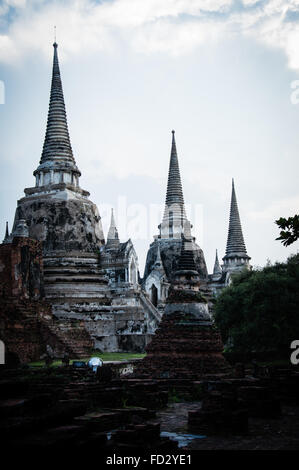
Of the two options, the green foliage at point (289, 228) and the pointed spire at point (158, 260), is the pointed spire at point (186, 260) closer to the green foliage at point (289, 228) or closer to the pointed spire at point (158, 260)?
the green foliage at point (289, 228)

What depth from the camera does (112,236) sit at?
39.5 metres

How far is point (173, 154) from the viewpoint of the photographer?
48656 mm

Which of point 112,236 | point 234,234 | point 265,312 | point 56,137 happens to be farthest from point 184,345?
point 234,234

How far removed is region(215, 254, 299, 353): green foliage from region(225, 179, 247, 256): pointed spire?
20.3 m

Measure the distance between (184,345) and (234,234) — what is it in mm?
32216

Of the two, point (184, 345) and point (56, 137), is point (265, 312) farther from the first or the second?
point (56, 137)

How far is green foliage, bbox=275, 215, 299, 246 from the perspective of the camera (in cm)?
955

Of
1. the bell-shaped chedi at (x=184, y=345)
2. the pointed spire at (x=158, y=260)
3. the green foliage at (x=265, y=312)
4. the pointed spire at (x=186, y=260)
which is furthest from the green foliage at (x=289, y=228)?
the pointed spire at (x=158, y=260)

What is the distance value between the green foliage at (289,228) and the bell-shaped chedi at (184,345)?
35.6ft

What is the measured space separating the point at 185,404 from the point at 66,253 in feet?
66.3

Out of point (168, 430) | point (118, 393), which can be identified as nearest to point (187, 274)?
point (118, 393)

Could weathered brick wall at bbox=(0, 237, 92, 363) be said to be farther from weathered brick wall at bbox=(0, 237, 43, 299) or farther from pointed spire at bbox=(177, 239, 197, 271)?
pointed spire at bbox=(177, 239, 197, 271)

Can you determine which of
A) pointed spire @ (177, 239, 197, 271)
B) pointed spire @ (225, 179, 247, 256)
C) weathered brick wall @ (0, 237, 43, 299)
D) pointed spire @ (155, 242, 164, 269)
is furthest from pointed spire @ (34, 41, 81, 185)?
pointed spire @ (225, 179, 247, 256)
